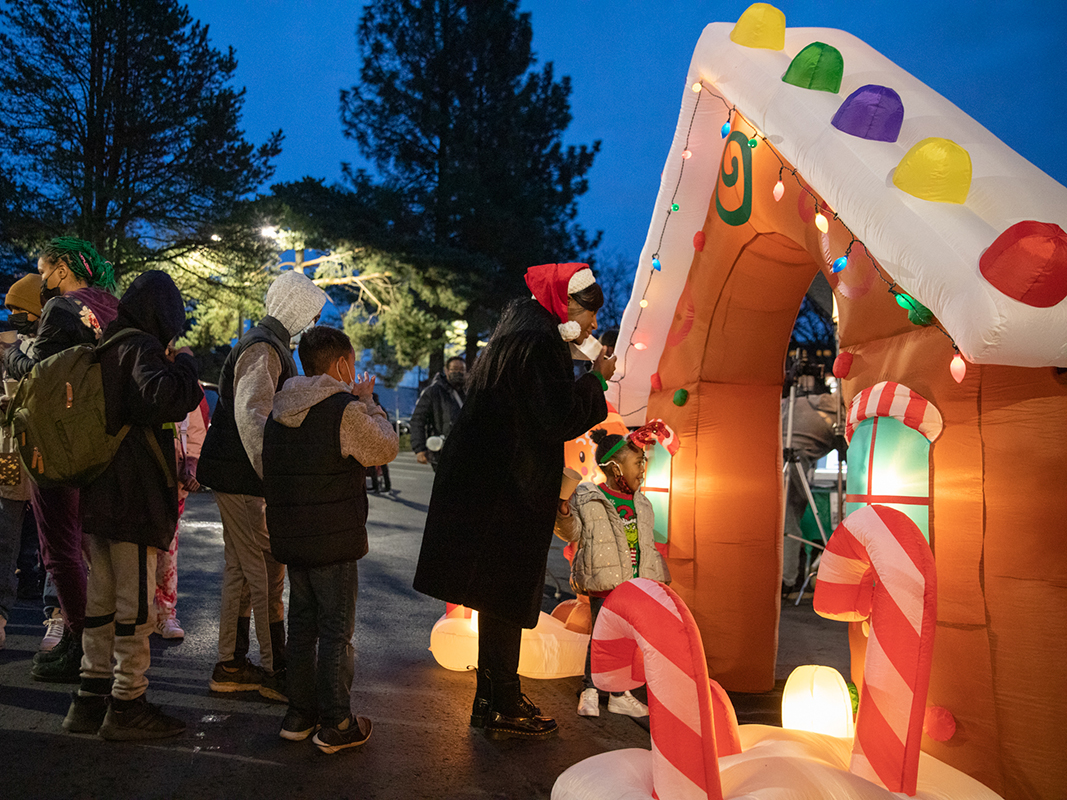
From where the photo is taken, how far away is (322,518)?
2.97 meters

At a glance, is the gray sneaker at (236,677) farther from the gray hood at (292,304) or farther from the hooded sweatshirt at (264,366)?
the gray hood at (292,304)

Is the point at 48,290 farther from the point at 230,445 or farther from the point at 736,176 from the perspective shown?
the point at 736,176

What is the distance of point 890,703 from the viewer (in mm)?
2115

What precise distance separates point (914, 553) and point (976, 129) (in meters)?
1.47

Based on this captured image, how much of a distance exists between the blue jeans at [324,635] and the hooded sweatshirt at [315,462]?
0.28 ft

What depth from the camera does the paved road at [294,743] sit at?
2738 mm

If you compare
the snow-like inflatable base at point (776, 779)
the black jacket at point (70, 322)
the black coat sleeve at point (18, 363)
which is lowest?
the snow-like inflatable base at point (776, 779)

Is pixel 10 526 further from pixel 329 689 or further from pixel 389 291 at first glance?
pixel 389 291

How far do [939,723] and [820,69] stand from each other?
2342mm

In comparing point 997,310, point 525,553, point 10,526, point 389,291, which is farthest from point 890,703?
point 389,291

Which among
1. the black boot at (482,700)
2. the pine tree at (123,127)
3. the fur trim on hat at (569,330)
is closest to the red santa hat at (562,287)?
the fur trim on hat at (569,330)

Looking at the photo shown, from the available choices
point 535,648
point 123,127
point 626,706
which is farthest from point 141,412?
point 123,127

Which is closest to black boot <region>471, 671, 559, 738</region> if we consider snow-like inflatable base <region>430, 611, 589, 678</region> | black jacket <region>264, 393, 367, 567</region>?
snow-like inflatable base <region>430, 611, 589, 678</region>

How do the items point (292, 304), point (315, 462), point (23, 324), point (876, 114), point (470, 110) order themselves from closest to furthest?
point (876, 114), point (315, 462), point (292, 304), point (23, 324), point (470, 110)
